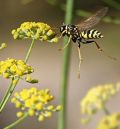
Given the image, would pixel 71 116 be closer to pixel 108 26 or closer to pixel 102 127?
pixel 108 26

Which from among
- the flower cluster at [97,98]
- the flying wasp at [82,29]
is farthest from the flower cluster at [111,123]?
the flying wasp at [82,29]

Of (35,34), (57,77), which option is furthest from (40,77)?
(35,34)

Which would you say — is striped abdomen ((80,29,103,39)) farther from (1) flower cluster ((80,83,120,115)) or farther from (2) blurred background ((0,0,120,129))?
(2) blurred background ((0,0,120,129))

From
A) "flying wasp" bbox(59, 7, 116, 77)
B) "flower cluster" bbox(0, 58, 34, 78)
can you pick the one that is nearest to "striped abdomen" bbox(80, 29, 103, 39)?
"flying wasp" bbox(59, 7, 116, 77)

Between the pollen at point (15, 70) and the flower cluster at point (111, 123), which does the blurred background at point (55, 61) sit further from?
the pollen at point (15, 70)

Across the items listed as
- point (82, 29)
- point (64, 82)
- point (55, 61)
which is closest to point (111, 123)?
point (64, 82)
